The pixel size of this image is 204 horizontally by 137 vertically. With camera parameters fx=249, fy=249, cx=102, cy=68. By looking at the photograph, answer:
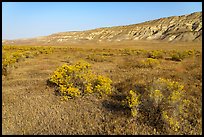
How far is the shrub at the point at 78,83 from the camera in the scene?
866cm

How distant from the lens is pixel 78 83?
31.2ft

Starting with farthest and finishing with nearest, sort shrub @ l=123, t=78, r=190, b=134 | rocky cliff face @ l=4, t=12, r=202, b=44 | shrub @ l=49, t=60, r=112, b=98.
Result: rocky cliff face @ l=4, t=12, r=202, b=44 → shrub @ l=49, t=60, r=112, b=98 → shrub @ l=123, t=78, r=190, b=134

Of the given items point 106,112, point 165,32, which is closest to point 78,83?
point 106,112

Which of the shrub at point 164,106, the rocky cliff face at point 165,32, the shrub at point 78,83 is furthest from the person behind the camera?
the rocky cliff face at point 165,32

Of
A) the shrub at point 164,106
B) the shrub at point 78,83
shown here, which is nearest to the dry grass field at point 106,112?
the shrub at point 164,106

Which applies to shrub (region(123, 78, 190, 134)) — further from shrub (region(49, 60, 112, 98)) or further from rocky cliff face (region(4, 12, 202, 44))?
rocky cliff face (region(4, 12, 202, 44))

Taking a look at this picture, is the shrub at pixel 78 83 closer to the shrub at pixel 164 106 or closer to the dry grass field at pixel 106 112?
the dry grass field at pixel 106 112

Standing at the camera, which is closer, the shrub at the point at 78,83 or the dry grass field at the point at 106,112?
the dry grass field at the point at 106,112

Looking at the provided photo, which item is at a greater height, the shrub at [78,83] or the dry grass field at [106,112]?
the shrub at [78,83]

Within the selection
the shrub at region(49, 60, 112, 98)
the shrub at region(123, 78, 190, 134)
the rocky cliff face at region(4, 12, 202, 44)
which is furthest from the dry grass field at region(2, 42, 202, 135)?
the rocky cliff face at region(4, 12, 202, 44)

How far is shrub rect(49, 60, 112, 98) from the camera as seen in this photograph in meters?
8.66

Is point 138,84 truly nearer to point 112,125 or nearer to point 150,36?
point 112,125

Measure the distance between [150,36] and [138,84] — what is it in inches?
3275

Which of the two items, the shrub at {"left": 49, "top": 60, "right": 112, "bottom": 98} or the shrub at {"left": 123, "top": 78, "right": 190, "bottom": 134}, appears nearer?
the shrub at {"left": 123, "top": 78, "right": 190, "bottom": 134}
